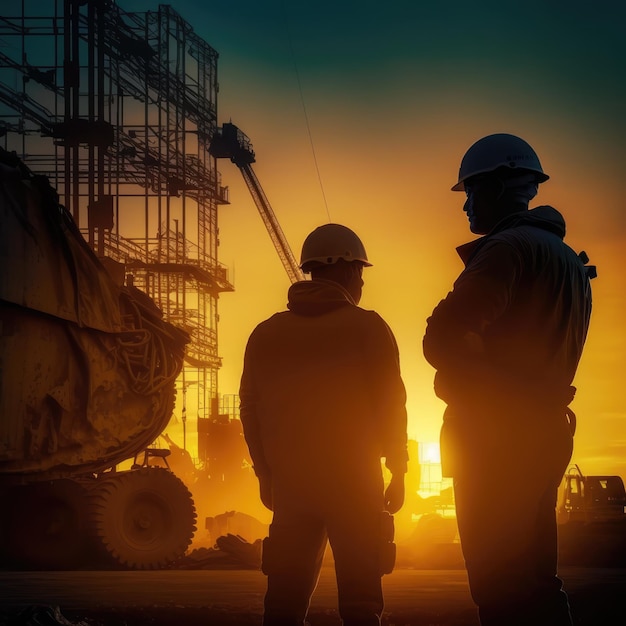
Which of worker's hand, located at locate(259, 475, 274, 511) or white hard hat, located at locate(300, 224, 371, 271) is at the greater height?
white hard hat, located at locate(300, 224, 371, 271)

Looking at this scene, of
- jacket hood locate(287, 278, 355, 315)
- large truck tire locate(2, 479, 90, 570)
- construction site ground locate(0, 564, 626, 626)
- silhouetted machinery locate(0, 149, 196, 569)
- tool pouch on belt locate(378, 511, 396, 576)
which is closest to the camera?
tool pouch on belt locate(378, 511, 396, 576)

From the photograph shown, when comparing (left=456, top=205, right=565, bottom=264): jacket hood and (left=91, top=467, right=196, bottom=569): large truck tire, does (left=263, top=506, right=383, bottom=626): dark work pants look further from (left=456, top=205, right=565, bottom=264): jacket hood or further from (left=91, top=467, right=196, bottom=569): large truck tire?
(left=91, top=467, right=196, bottom=569): large truck tire

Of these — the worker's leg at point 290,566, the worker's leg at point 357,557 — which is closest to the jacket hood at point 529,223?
the worker's leg at point 357,557

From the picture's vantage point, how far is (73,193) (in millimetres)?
37750

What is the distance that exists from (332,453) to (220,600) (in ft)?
19.6

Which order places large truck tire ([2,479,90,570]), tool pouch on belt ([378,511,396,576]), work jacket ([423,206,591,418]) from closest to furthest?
work jacket ([423,206,591,418]), tool pouch on belt ([378,511,396,576]), large truck tire ([2,479,90,570])

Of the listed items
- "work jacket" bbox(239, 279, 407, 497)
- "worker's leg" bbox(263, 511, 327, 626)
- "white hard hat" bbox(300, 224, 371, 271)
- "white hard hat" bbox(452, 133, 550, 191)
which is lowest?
"worker's leg" bbox(263, 511, 327, 626)

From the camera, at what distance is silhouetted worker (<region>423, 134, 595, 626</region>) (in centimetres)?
354

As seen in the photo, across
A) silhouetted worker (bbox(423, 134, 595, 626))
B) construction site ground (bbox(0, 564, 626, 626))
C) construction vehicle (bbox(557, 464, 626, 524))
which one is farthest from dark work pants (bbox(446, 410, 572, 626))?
construction vehicle (bbox(557, 464, 626, 524))

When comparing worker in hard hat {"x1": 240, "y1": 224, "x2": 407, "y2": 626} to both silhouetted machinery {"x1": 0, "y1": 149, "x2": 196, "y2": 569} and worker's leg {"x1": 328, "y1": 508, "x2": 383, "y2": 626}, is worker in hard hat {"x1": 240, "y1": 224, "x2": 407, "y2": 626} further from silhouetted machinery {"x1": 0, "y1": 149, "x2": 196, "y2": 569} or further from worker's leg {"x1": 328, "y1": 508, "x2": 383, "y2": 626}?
silhouetted machinery {"x1": 0, "y1": 149, "x2": 196, "y2": 569}

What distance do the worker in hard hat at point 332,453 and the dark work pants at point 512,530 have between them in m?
0.79

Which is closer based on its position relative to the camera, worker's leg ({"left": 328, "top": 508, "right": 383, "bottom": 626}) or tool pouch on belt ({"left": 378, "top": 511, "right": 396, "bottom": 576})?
worker's leg ({"left": 328, "top": 508, "right": 383, "bottom": 626})

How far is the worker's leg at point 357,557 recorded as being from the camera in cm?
429

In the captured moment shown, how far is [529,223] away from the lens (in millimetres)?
3852
